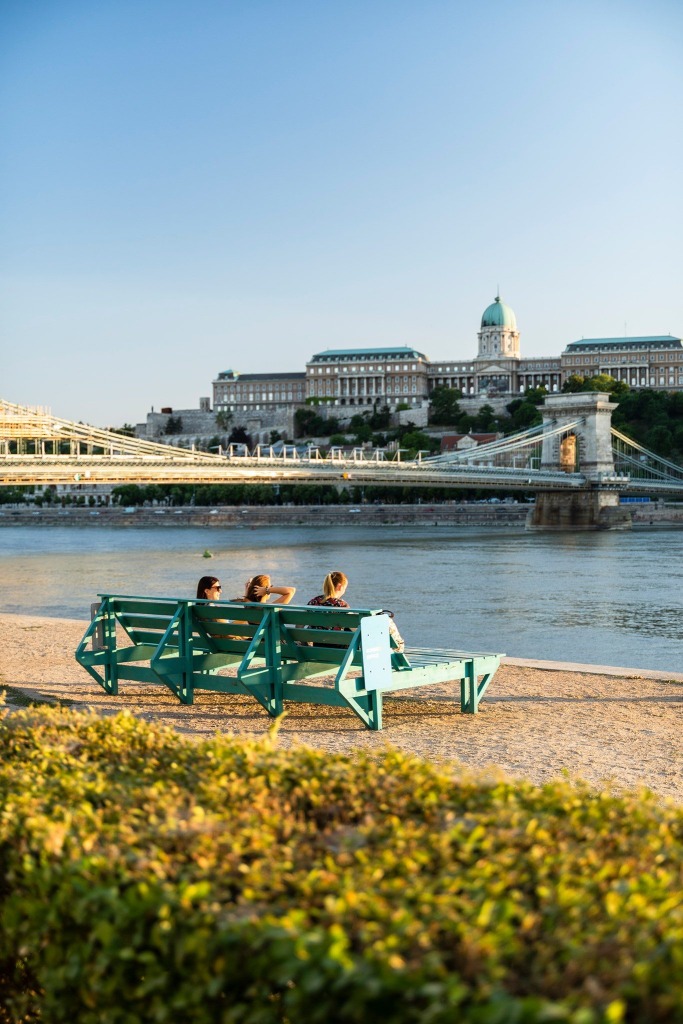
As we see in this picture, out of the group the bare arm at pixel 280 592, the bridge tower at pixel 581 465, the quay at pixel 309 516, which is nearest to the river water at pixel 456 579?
the bridge tower at pixel 581 465

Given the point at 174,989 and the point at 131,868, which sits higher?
the point at 131,868

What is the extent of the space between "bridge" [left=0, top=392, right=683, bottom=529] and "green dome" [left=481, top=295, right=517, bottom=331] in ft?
195

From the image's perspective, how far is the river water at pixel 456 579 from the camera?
1363cm

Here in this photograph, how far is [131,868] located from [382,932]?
0.53 meters

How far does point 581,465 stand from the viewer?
179 feet

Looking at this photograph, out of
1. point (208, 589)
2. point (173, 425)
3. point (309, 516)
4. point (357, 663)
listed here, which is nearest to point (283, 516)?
point (309, 516)

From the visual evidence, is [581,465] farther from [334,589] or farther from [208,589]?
[334,589]

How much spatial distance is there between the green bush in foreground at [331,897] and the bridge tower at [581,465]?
47.7 m

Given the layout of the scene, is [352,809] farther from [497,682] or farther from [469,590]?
[469,590]

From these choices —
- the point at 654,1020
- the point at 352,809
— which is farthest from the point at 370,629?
the point at 654,1020

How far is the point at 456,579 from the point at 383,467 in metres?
19.2

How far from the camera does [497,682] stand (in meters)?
7.17

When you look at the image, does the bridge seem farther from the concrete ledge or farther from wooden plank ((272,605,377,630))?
wooden plank ((272,605,377,630))

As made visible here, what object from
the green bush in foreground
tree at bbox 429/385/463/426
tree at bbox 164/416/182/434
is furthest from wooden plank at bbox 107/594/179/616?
tree at bbox 164/416/182/434
